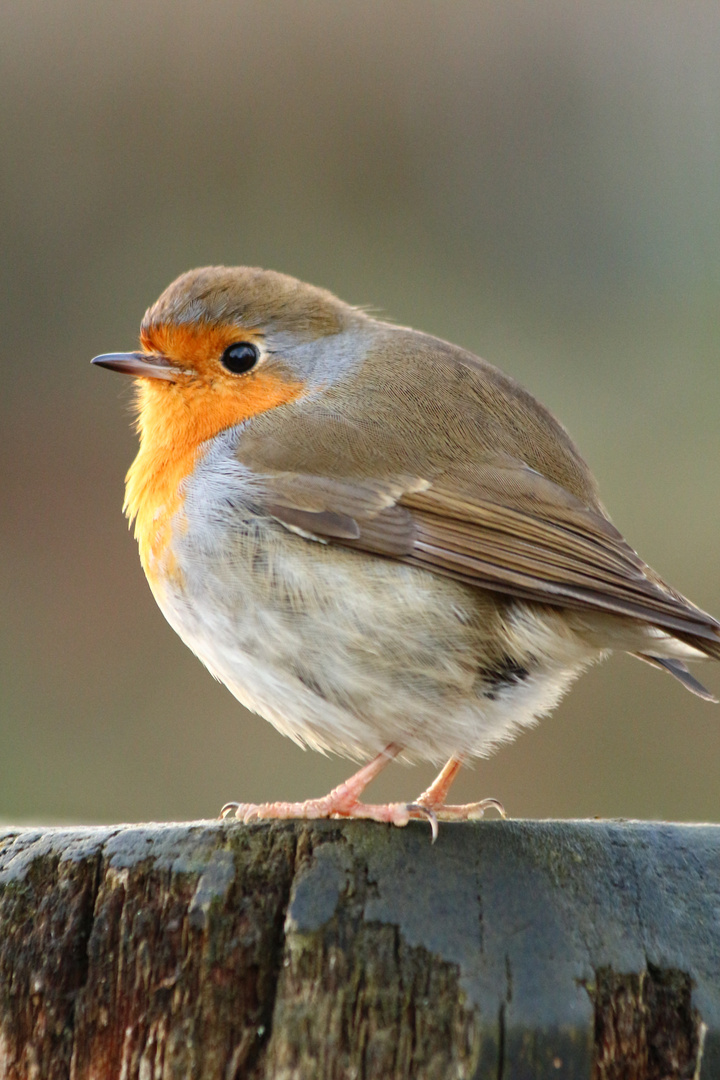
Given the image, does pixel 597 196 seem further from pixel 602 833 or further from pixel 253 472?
pixel 602 833

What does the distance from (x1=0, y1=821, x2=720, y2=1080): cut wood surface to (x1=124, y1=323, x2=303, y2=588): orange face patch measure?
4.85 ft

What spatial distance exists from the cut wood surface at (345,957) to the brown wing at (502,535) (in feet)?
2.57

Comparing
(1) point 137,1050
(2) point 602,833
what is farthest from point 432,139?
(1) point 137,1050

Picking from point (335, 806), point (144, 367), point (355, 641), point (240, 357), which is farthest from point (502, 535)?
point (144, 367)

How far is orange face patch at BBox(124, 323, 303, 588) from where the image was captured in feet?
11.5

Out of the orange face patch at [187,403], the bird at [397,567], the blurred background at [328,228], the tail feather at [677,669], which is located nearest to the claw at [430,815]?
the bird at [397,567]

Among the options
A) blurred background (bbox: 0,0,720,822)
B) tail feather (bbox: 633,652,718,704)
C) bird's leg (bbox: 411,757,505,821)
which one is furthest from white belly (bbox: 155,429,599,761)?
blurred background (bbox: 0,0,720,822)

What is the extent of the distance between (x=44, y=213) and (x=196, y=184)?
0.94 metres

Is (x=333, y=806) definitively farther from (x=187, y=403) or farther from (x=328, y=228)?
(x=328, y=228)

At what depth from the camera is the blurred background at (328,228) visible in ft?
21.3

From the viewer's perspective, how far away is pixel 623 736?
5883 mm

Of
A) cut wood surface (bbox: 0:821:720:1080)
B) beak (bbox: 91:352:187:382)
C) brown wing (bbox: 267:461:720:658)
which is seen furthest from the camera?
beak (bbox: 91:352:187:382)

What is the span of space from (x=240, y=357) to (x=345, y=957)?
212cm

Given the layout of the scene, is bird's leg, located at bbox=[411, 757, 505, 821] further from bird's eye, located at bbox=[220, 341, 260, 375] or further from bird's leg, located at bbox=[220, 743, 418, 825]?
bird's eye, located at bbox=[220, 341, 260, 375]
